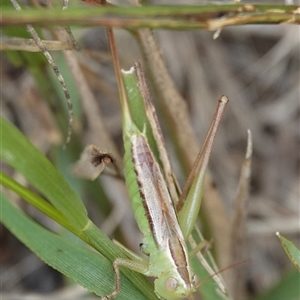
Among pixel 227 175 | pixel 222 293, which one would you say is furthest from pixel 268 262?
pixel 222 293

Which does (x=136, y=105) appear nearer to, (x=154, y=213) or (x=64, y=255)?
(x=154, y=213)

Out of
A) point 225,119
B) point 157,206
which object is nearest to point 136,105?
point 157,206

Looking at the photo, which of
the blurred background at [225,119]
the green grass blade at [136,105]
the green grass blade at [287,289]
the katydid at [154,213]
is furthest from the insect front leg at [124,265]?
the blurred background at [225,119]

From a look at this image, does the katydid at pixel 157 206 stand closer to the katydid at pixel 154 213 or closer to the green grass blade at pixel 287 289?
the katydid at pixel 154 213

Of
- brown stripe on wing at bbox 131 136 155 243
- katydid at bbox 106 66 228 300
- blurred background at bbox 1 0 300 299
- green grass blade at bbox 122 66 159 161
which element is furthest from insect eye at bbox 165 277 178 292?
blurred background at bbox 1 0 300 299

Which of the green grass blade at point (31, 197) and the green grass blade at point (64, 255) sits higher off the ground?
the green grass blade at point (31, 197)

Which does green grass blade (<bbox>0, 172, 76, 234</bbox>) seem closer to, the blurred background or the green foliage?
the green foliage
